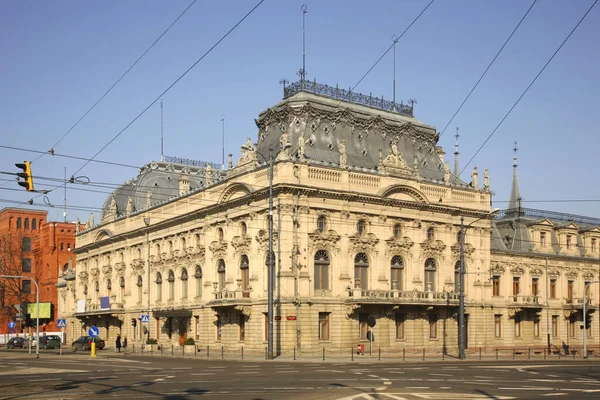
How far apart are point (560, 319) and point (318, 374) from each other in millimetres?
50997

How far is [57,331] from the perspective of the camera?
114m

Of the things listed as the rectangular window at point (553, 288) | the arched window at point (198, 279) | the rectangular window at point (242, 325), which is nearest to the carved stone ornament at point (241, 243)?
the rectangular window at point (242, 325)

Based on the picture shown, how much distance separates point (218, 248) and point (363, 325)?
547 inches

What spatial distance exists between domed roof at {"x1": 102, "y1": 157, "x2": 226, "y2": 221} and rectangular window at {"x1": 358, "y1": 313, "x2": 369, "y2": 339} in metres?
29.8

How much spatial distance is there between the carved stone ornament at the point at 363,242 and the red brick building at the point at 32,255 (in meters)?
62.0

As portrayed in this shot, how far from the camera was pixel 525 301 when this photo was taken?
240ft

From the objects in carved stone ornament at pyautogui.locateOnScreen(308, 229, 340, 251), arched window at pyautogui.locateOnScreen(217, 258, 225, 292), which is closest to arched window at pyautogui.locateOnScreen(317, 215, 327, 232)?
carved stone ornament at pyautogui.locateOnScreen(308, 229, 340, 251)

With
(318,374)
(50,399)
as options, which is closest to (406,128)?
(318,374)

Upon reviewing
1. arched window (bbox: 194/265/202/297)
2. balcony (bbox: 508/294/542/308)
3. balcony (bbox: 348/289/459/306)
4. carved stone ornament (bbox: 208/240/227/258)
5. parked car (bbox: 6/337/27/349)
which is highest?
carved stone ornament (bbox: 208/240/227/258)

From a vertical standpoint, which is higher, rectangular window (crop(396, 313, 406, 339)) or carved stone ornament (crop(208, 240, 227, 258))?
carved stone ornament (crop(208, 240, 227, 258))

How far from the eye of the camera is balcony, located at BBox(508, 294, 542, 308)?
237 ft

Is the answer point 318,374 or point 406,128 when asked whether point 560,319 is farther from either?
point 318,374

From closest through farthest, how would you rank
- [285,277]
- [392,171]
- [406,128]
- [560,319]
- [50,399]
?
[50,399] < [285,277] < [392,171] < [406,128] < [560,319]

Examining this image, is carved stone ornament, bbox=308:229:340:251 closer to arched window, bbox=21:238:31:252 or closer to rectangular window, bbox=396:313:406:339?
rectangular window, bbox=396:313:406:339
